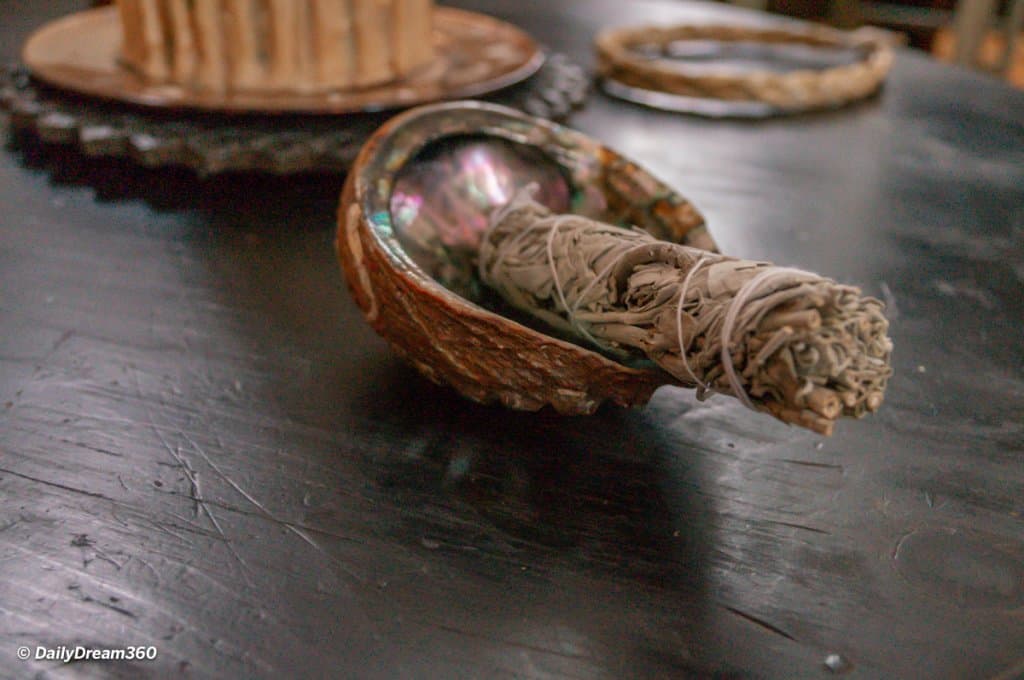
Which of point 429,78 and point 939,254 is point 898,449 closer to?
point 939,254

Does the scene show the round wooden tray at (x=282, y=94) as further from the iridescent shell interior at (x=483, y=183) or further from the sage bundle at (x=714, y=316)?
the sage bundle at (x=714, y=316)

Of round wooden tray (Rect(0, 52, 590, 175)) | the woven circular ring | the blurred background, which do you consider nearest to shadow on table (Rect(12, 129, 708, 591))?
round wooden tray (Rect(0, 52, 590, 175))

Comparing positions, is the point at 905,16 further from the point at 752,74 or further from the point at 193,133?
the point at 193,133

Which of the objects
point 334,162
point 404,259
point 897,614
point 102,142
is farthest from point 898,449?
point 102,142

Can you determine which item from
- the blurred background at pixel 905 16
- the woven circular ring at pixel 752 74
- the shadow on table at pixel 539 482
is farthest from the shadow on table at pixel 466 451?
the blurred background at pixel 905 16

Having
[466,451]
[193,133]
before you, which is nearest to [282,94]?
[193,133]

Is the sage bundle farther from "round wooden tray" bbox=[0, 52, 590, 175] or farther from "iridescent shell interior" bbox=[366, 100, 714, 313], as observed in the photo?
"round wooden tray" bbox=[0, 52, 590, 175]
